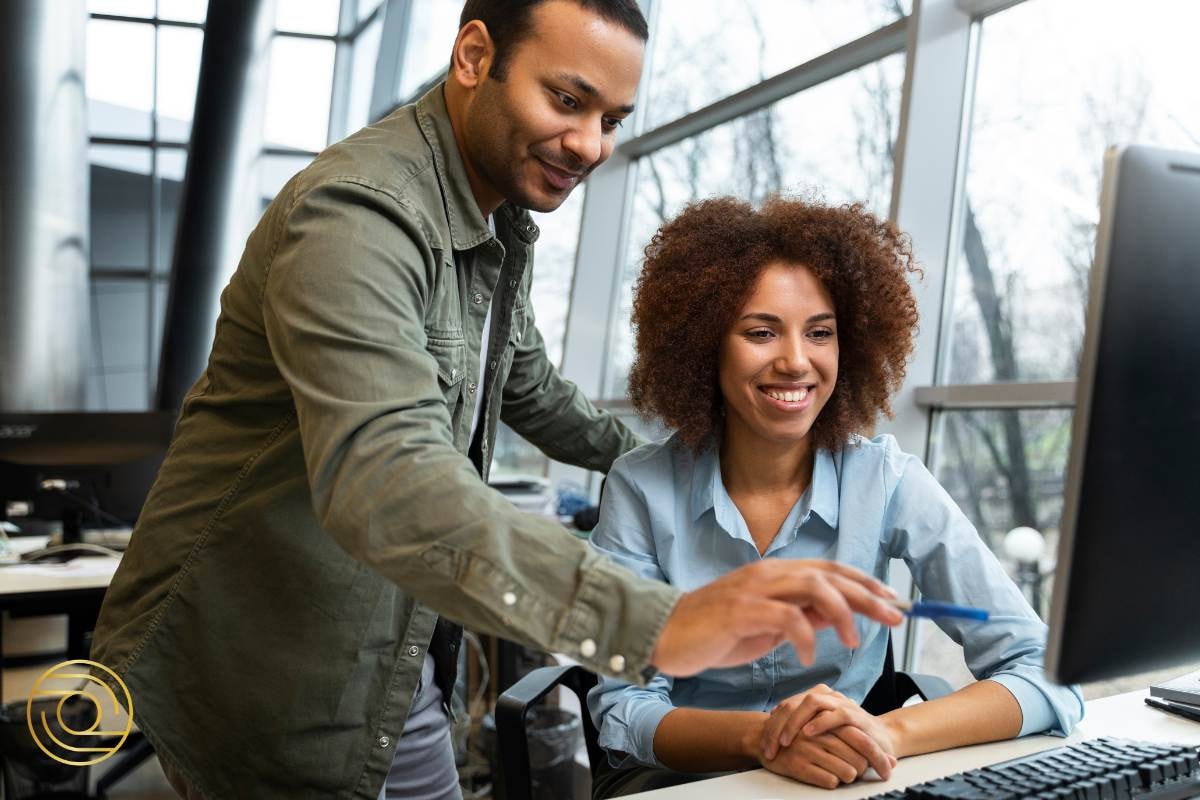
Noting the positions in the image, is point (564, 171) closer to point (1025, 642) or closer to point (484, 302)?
point (484, 302)

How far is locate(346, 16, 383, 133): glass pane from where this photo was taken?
7352mm

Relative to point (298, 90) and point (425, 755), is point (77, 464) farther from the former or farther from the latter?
point (298, 90)

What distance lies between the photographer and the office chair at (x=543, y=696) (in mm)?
1519

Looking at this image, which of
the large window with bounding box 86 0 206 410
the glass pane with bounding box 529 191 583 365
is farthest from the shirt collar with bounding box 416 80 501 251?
the large window with bounding box 86 0 206 410

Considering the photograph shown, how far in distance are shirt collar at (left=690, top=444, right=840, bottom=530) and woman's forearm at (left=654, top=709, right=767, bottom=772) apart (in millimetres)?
323

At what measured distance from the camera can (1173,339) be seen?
→ 79 cm

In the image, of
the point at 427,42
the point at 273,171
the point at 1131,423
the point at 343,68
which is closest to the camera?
the point at 1131,423

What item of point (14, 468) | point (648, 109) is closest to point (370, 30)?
point (648, 109)

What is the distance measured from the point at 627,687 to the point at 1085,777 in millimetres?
661

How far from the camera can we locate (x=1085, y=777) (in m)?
0.96

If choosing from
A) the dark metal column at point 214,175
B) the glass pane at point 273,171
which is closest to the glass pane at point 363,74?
the glass pane at point 273,171

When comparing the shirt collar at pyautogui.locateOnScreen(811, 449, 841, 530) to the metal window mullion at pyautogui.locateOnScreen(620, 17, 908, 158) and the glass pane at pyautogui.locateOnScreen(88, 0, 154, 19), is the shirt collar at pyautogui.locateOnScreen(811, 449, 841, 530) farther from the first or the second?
the glass pane at pyautogui.locateOnScreen(88, 0, 154, 19)

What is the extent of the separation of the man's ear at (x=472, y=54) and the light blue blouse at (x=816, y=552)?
65cm

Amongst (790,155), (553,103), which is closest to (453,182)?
(553,103)
